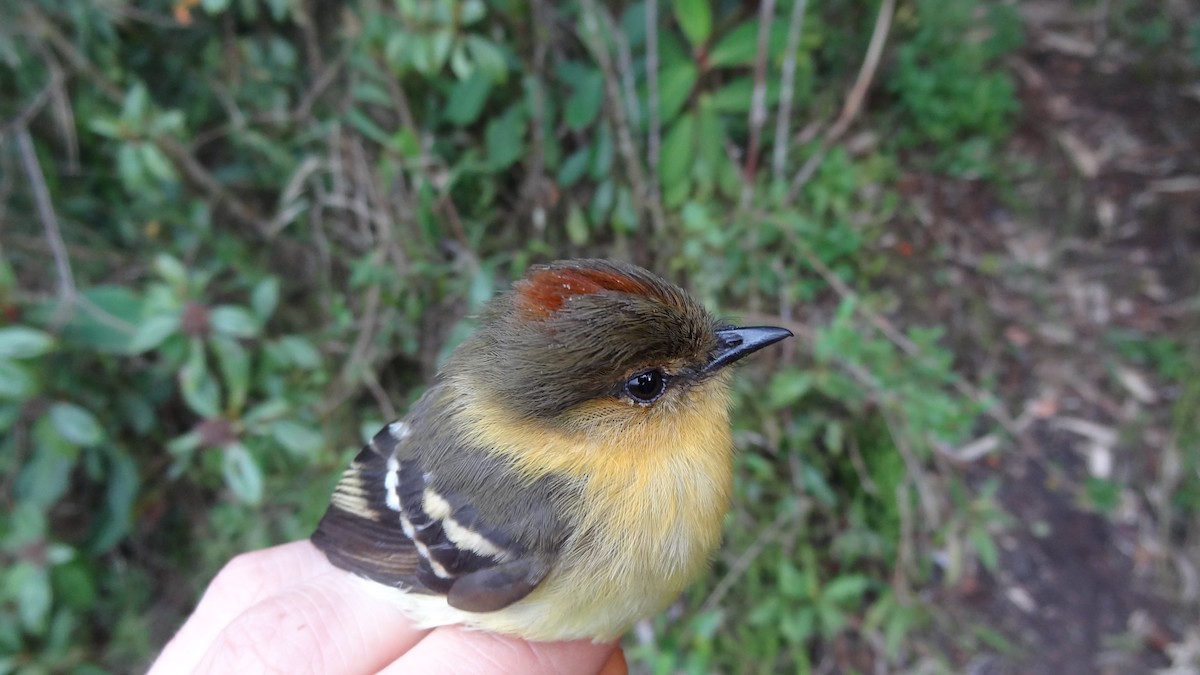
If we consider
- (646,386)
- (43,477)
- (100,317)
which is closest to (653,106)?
(646,386)

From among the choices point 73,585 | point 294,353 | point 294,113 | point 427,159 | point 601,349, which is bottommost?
point 73,585

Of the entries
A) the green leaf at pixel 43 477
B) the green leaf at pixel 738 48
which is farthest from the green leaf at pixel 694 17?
the green leaf at pixel 43 477

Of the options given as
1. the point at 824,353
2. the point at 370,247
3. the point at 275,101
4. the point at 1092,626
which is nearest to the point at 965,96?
the point at 824,353

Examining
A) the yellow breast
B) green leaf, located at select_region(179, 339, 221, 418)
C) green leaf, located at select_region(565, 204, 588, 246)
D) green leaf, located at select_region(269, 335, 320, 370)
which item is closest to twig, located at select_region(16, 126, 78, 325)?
green leaf, located at select_region(179, 339, 221, 418)

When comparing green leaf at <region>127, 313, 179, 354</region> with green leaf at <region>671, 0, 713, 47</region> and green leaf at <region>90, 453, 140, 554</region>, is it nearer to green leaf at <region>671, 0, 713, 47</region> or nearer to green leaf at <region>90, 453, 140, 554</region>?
green leaf at <region>90, 453, 140, 554</region>

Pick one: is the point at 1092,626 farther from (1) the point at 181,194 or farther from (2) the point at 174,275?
(1) the point at 181,194

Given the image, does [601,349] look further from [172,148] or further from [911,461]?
[172,148]

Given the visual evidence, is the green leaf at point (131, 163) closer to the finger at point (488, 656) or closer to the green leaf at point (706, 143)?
the finger at point (488, 656)
